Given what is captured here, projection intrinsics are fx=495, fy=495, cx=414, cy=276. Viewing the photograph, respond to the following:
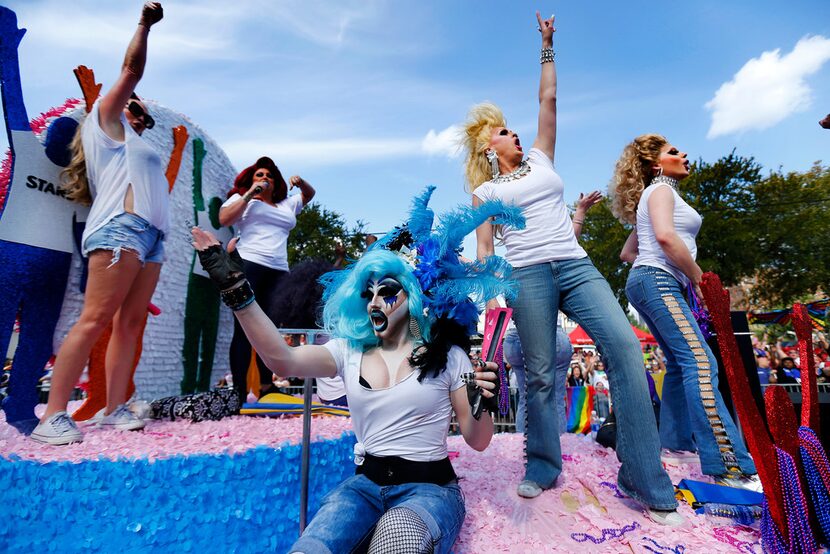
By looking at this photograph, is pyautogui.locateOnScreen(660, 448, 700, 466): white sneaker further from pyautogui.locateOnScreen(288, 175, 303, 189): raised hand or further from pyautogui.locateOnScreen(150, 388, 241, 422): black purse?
pyautogui.locateOnScreen(288, 175, 303, 189): raised hand

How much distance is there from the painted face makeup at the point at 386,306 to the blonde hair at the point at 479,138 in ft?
3.77

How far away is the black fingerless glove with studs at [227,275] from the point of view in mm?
1431

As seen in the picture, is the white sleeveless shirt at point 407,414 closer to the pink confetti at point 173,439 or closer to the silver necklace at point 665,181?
the pink confetti at point 173,439

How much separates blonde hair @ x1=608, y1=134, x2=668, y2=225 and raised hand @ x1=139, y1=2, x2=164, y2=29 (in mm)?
2548

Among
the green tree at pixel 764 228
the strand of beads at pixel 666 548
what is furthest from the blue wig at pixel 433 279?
the green tree at pixel 764 228

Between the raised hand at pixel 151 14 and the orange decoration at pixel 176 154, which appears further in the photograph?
the orange decoration at pixel 176 154

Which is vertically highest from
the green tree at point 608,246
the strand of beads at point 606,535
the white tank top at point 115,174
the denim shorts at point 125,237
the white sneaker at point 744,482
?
the green tree at point 608,246

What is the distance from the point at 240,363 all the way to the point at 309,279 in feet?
12.1

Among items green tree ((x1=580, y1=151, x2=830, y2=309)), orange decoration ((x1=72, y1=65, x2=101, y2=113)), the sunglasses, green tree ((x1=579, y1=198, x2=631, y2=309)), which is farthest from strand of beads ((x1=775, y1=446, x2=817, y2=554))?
green tree ((x1=579, y1=198, x2=631, y2=309))

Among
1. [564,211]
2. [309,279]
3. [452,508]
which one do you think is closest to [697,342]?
[564,211]

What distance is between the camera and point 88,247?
7.06ft

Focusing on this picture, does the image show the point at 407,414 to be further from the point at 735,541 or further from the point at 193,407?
the point at 193,407

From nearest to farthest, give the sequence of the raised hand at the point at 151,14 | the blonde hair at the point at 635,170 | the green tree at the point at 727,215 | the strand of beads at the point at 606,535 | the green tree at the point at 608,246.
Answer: the strand of beads at the point at 606,535, the raised hand at the point at 151,14, the blonde hair at the point at 635,170, the green tree at the point at 727,215, the green tree at the point at 608,246

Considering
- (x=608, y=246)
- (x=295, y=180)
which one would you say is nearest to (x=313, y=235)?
(x=608, y=246)
